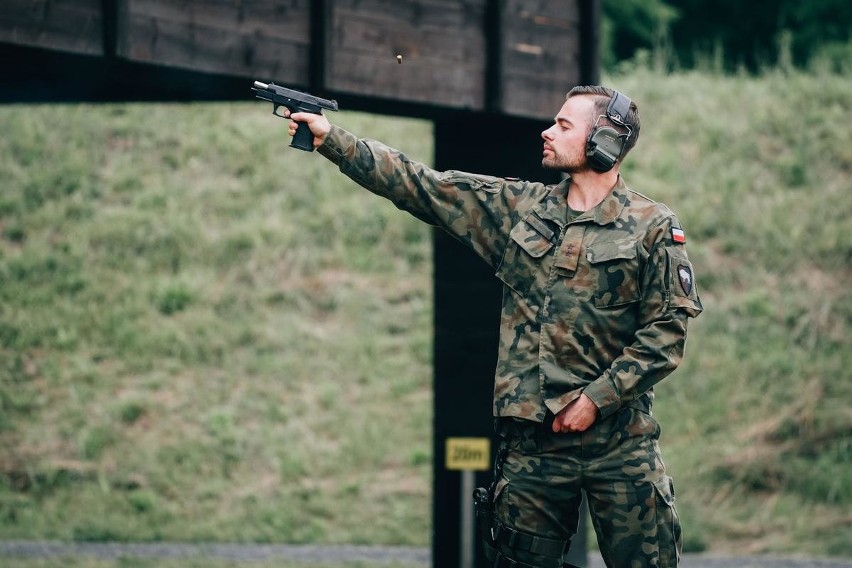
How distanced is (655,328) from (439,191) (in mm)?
849

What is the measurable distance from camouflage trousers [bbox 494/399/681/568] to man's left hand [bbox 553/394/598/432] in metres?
0.05

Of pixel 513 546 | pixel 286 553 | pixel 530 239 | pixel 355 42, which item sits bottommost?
pixel 286 553

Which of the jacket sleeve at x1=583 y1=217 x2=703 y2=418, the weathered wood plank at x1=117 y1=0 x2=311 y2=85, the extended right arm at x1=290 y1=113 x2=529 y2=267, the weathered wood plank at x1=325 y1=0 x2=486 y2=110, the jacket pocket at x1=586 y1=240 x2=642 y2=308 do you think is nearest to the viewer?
the jacket sleeve at x1=583 y1=217 x2=703 y2=418

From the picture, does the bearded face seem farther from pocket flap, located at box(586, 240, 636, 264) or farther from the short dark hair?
pocket flap, located at box(586, 240, 636, 264)

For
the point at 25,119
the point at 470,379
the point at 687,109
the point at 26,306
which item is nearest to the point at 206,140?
the point at 25,119

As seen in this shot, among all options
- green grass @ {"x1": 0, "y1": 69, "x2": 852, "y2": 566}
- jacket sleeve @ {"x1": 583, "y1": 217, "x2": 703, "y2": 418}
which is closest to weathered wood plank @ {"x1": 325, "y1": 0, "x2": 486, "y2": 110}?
jacket sleeve @ {"x1": 583, "y1": 217, "x2": 703, "y2": 418}

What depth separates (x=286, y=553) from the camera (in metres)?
10.1

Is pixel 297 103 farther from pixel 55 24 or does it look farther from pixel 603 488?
pixel 55 24

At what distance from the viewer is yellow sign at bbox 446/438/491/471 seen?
7605 millimetres

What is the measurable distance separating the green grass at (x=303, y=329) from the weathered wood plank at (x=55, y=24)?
19.4 feet

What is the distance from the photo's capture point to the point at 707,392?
1244cm

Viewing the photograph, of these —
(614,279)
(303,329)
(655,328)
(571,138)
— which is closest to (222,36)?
(571,138)

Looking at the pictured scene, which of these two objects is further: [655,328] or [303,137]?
[303,137]

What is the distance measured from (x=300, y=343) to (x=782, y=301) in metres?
5.05
